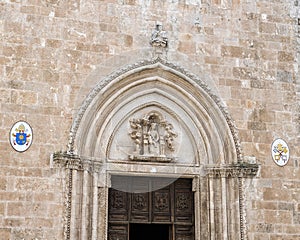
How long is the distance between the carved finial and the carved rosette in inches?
51.0

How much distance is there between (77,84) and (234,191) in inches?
136

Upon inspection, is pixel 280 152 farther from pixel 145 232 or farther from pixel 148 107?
pixel 145 232

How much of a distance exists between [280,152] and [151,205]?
2.68 meters

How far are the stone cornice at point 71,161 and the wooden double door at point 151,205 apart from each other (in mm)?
829

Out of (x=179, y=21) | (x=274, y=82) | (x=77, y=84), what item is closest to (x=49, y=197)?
(x=77, y=84)

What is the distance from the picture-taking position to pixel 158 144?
32.9ft

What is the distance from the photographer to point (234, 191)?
9.95 metres

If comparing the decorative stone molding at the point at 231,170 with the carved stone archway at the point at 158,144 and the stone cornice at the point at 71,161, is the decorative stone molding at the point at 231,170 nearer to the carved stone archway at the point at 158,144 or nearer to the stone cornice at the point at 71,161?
the carved stone archway at the point at 158,144

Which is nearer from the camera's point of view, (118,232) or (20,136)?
(20,136)

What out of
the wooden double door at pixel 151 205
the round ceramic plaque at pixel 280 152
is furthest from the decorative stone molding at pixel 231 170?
the round ceramic plaque at pixel 280 152

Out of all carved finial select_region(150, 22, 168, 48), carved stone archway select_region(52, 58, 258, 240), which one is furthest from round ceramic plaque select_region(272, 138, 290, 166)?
carved finial select_region(150, 22, 168, 48)

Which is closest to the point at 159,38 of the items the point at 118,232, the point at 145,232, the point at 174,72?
the point at 174,72

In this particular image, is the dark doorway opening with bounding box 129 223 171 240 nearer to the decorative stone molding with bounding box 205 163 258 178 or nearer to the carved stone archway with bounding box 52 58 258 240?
the carved stone archway with bounding box 52 58 258 240

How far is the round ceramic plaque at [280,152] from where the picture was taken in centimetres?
1036
